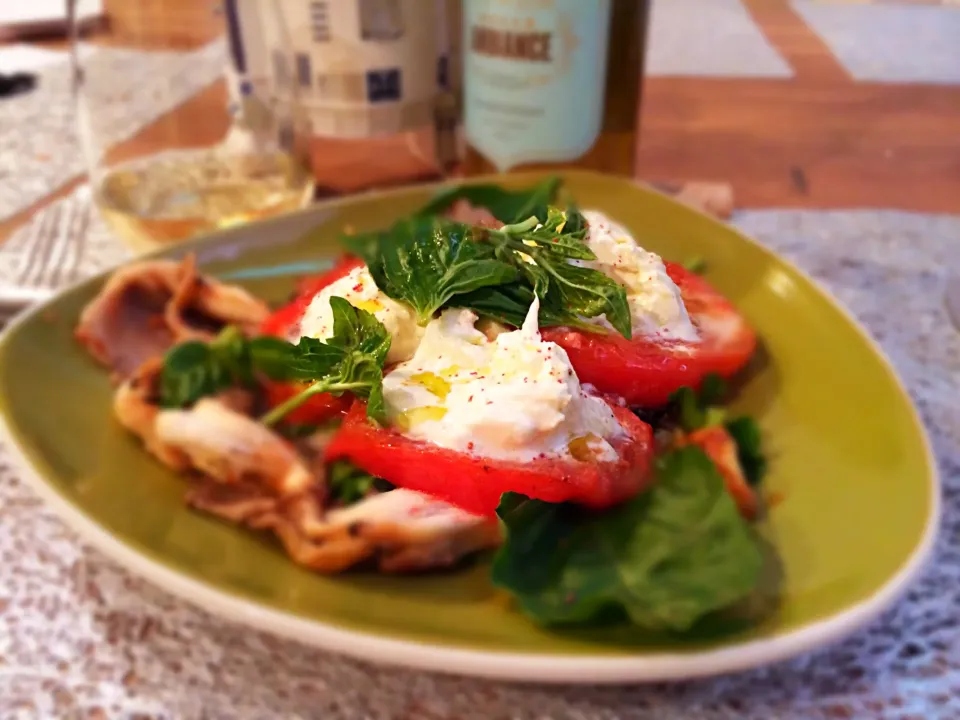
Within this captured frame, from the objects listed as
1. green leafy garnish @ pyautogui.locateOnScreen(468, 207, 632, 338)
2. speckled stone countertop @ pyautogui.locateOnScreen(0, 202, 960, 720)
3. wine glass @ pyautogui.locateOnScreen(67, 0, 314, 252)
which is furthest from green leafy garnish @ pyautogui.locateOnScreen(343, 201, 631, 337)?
wine glass @ pyautogui.locateOnScreen(67, 0, 314, 252)

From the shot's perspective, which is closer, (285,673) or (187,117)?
(285,673)

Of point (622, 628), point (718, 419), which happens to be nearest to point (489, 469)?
point (718, 419)

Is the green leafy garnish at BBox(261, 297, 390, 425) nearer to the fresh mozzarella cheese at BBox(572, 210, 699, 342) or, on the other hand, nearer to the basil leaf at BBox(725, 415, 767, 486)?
the fresh mozzarella cheese at BBox(572, 210, 699, 342)

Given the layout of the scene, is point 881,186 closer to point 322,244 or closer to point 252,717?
point 322,244

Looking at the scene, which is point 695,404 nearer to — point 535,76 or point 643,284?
point 643,284

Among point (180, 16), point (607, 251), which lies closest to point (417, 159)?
point (180, 16)

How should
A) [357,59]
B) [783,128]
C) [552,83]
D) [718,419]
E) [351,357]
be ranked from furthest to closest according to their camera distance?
[783,128]
[357,59]
[552,83]
[718,419]
[351,357]
